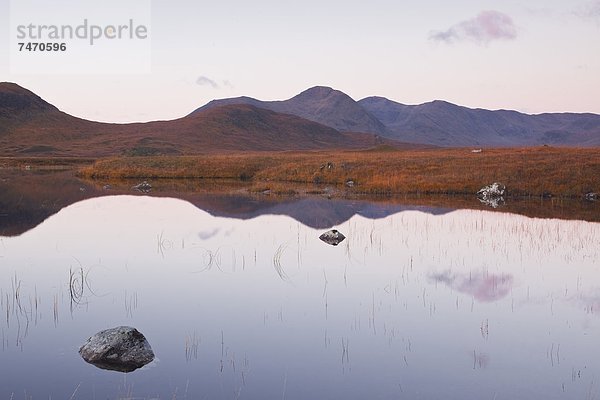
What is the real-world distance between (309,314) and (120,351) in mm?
4372

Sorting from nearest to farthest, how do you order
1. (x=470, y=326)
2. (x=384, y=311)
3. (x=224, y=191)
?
(x=470, y=326) → (x=384, y=311) → (x=224, y=191)

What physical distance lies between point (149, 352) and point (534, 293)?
9.93 metres

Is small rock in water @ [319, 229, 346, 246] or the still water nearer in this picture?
the still water

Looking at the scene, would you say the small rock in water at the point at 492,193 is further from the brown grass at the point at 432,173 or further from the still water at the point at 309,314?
the still water at the point at 309,314

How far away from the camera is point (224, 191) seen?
48062 mm

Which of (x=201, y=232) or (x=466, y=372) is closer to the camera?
(x=466, y=372)

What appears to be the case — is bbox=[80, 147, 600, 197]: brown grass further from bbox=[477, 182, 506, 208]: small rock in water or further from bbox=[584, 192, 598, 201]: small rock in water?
bbox=[477, 182, 506, 208]: small rock in water

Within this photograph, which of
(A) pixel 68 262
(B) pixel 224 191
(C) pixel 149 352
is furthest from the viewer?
(B) pixel 224 191

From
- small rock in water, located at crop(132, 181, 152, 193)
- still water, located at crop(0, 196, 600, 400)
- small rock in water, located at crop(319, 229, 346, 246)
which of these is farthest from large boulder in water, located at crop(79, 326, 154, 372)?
small rock in water, located at crop(132, 181, 152, 193)

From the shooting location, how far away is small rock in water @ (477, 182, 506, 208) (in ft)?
137

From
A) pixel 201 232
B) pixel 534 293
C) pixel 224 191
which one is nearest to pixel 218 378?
pixel 534 293

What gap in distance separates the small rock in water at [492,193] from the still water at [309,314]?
16.5 meters

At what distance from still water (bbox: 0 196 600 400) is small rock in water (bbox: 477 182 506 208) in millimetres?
16460

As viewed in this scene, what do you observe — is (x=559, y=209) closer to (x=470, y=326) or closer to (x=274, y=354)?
(x=470, y=326)
